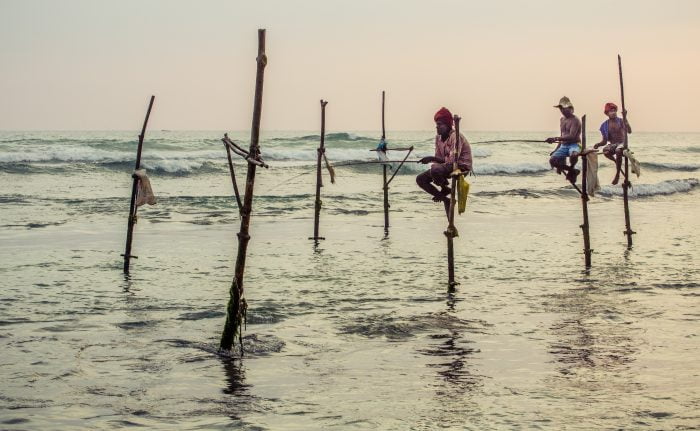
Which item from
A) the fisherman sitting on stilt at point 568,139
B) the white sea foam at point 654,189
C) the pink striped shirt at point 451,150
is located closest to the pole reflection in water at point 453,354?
the pink striped shirt at point 451,150

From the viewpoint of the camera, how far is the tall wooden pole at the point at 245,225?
7.41m

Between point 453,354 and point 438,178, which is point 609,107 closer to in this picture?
point 438,178

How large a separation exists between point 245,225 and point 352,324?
220 centimetres

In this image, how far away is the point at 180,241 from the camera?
17.0m

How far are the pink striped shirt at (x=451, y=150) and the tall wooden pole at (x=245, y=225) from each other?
4.56 m

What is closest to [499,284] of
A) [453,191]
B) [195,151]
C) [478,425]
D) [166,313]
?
[453,191]

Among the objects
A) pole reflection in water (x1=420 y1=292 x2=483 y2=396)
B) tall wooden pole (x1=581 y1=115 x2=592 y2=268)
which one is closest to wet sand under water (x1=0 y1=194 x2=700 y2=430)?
pole reflection in water (x1=420 y1=292 x2=483 y2=396)

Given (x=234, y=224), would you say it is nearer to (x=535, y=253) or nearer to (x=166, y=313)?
(x=535, y=253)

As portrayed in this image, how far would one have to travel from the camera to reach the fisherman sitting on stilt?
14242mm

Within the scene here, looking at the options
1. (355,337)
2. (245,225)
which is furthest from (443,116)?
(245,225)

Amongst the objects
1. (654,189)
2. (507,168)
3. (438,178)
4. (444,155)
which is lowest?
(654,189)

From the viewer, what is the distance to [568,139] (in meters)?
14.2

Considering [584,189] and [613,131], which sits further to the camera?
[613,131]

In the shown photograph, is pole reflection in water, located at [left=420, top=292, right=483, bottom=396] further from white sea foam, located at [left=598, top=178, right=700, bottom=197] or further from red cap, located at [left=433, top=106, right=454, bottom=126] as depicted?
white sea foam, located at [left=598, top=178, right=700, bottom=197]
